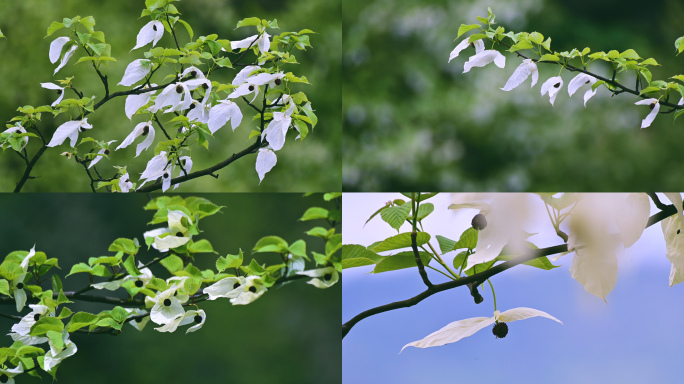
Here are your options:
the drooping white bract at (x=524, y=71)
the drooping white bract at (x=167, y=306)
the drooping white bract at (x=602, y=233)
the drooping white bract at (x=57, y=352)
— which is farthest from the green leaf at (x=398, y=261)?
the drooping white bract at (x=57, y=352)

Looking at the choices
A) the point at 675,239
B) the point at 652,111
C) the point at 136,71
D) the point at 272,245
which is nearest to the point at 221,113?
the point at 136,71

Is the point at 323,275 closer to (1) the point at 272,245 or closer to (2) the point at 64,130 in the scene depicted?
(1) the point at 272,245

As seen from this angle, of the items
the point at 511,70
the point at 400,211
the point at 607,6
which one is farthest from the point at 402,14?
the point at 400,211

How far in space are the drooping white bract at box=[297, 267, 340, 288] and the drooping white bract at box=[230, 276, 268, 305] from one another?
7 centimetres

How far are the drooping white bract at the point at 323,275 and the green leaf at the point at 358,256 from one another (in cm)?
2

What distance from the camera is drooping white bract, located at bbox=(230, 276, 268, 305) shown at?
0.99 metres

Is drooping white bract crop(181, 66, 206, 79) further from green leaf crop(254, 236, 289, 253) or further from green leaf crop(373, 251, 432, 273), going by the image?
green leaf crop(373, 251, 432, 273)

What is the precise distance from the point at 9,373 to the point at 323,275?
67cm

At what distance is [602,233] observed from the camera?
87 centimetres

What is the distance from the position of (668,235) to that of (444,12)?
95 centimetres

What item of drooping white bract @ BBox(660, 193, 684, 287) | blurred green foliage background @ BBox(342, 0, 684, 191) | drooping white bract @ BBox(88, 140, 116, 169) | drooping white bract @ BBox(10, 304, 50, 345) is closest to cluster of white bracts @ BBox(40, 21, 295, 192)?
drooping white bract @ BBox(88, 140, 116, 169)

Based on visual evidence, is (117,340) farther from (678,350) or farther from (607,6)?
(607,6)

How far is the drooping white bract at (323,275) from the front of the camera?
0.98m

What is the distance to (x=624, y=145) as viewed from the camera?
1.71 m
